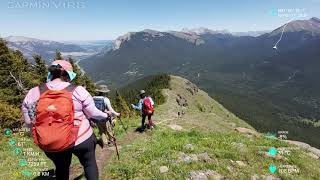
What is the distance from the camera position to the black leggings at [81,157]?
748 centimetres

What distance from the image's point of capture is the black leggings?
295 inches

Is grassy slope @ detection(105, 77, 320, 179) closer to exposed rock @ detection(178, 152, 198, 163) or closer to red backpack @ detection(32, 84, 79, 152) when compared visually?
exposed rock @ detection(178, 152, 198, 163)

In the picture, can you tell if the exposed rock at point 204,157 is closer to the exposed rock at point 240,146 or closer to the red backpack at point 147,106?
the exposed rock at point 240,146

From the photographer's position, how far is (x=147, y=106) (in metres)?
24.1

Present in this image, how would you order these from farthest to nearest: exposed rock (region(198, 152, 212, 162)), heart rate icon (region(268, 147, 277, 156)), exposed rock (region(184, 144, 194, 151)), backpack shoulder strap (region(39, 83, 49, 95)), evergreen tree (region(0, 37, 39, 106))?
evergreen tree (region(0, 37, 39, 106)) < heart rate icon (region(268, 147, 277, 156)) < exposed rock (region(184, 144, 194, 151)) < exposed rock (region(198, 152, 212, 162)) < backpack shoulder strap (region(39, 83, 49, 95))

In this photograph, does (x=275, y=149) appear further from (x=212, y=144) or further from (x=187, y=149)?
(x=187, y=149)

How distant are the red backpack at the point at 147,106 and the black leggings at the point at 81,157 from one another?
15.8 meters

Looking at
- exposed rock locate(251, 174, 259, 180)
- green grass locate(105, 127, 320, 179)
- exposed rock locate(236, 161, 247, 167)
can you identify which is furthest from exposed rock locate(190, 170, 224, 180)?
exposed rock locate(236, 161, 247, 167)

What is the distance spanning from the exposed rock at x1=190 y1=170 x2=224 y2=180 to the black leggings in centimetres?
532

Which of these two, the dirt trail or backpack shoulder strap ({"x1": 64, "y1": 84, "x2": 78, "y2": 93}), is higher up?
backpack shoulder strap ({"x1": 64, "y1": 84, "x2": 78, "y2": 93})

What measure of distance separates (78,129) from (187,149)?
8.81 metres

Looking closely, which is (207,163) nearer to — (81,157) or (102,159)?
(102,159)

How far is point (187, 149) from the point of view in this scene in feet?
50.5

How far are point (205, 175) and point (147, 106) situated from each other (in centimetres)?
1204
